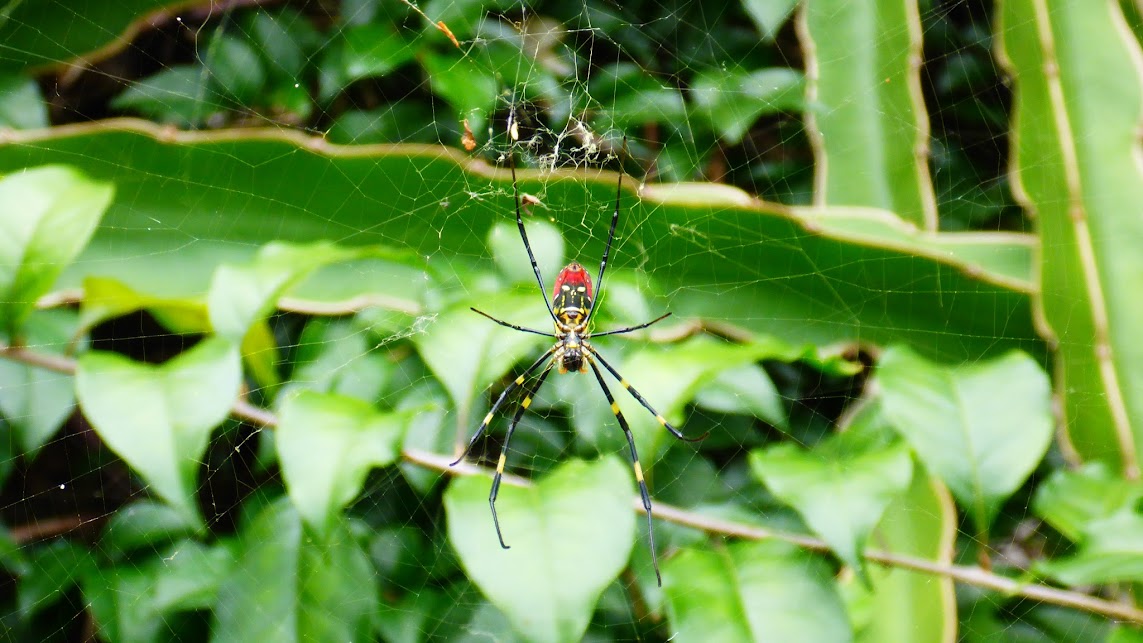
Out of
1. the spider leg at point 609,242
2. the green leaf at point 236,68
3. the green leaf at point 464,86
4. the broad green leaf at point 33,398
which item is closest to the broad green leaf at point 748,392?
the spider leg at point 609,242

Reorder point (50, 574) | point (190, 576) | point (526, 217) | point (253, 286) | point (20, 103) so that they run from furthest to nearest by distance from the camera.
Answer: point (526, 217) < point (20, 103) < point (50, 574) < point (190, 576) < point (253, 286)

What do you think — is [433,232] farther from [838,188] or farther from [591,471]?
[838,188]

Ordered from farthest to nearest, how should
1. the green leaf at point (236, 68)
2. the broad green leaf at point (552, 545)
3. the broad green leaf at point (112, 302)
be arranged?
the green leaf at point (236, 68), the broad green leaf at point (112, 302), the broad green leaf at point (552, 545)

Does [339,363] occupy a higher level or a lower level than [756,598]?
higher

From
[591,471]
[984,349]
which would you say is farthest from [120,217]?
[984,349]

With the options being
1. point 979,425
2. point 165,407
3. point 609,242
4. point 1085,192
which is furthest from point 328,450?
point 1085,192

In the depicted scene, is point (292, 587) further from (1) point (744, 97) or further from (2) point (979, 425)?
(1) point (744, 97)

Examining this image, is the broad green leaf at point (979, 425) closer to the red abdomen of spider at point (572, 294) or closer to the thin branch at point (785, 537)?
the thin branch at point (785, 537)
